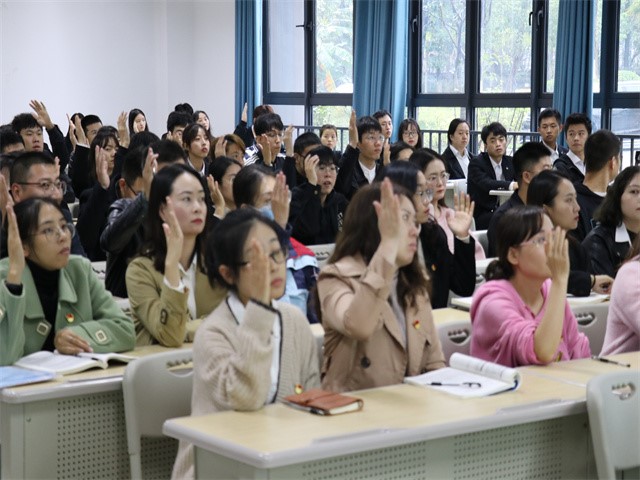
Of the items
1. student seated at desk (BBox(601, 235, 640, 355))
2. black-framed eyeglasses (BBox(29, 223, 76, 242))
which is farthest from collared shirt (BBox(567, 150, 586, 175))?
black-framed eyeglasses (BBox(29, 223, 76, 242))

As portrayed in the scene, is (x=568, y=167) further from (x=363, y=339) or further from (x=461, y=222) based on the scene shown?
(x=363, y=339)

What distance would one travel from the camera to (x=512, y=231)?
3094 millimetres

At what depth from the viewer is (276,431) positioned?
220 cm

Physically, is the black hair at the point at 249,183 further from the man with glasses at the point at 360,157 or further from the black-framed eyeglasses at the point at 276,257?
the man with glasses at the point at 360,157

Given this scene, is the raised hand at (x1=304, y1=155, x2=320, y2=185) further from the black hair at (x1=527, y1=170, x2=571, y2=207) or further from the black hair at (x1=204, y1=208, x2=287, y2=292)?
the black hair at (x1=204, y1=208, x2=287, y2=292)

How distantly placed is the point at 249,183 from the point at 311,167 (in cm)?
113

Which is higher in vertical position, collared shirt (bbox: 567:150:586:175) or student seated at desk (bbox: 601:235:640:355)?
collared shirt (bbox: 567:150:586:175)

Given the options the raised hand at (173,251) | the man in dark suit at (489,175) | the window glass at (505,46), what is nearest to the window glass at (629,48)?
the window glass at (505,46)

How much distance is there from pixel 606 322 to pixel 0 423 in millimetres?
2057

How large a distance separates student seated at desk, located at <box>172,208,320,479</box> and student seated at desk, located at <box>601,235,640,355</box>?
1.15 meters

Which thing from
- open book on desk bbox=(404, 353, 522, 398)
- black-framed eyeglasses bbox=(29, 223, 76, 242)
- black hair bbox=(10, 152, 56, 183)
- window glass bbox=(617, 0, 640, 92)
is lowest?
open book on desk bbox=(404, 353, 522, 398)

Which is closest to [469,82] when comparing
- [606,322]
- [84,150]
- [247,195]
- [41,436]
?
[84,150]

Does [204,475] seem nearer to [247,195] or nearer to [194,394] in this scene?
[194,394]

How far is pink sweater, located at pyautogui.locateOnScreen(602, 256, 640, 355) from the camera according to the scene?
3.19m
